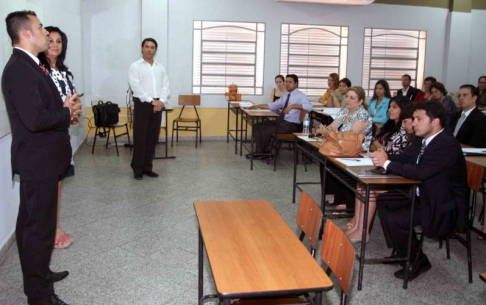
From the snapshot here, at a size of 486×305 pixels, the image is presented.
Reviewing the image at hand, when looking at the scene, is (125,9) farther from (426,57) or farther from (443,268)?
(443,268)

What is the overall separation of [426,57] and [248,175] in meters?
5.58

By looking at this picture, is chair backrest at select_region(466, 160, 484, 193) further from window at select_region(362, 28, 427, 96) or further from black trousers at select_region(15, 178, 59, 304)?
window at select_region(362, 28, 427, 96)

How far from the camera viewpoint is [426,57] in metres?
9.77

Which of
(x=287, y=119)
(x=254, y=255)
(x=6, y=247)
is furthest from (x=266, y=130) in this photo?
(x=254, y=255)

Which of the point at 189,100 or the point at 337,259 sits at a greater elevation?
the point at 189,100

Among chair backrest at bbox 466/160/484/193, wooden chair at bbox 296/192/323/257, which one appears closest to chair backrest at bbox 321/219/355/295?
wooden chair at bbox 296/192/323/257

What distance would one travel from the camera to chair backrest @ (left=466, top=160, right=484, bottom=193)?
339 centimetres

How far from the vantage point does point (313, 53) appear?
9.48 metres

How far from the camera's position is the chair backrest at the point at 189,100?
347 inches

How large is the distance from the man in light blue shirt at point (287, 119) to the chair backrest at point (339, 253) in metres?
4.88

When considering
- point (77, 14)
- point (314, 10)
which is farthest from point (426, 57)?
point (77, 14)

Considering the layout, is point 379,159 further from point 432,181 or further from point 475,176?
point 475,176

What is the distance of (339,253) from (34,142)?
66.5 inches

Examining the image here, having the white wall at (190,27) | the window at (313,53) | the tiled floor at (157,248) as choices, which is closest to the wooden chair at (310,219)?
the tiled floor at (157,248)
